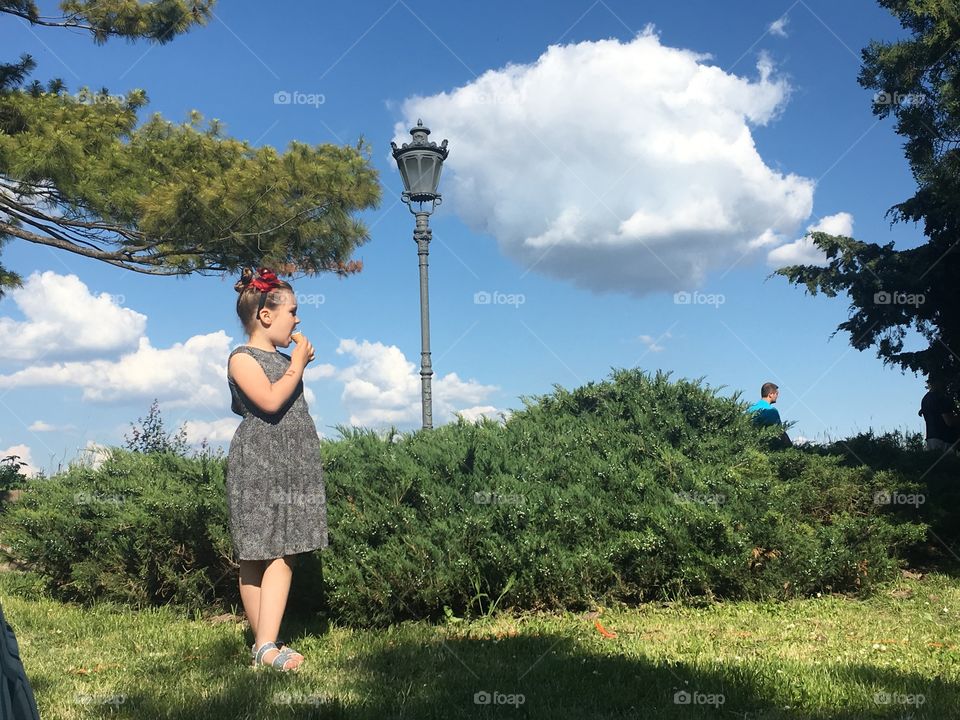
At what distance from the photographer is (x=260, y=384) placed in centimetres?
422

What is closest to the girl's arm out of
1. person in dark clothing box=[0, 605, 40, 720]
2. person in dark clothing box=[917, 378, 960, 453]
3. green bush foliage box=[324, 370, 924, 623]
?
green bush foliage box=[324, 370, 924, 623]

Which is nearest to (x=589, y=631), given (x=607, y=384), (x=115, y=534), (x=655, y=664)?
(x=655, y=664)

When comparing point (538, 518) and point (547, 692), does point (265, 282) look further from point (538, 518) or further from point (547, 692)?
point (547, 692)

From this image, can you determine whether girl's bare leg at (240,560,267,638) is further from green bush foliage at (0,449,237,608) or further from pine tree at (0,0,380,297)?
pine tree at (0,0,380,297)

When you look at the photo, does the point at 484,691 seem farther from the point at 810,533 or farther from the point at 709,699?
the point at 810,533

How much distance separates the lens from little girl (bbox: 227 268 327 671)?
4234 mm

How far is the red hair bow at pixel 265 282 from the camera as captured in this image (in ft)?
14.7

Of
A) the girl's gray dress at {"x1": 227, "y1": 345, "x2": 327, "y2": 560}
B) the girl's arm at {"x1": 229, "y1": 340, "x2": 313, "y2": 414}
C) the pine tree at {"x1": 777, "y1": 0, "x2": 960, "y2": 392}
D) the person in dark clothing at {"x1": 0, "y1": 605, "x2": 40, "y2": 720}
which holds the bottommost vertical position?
the person in dark clothing at {"x1": 0, "y1": 605, "x2": 40, "y2": 720}

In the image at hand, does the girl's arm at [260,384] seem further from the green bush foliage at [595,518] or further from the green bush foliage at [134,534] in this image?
the green bush foliage at [134,534]

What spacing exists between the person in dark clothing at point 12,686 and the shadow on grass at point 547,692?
2.20 metres

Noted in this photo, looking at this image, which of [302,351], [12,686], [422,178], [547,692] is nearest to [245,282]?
[302,351]

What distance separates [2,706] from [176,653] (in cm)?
395


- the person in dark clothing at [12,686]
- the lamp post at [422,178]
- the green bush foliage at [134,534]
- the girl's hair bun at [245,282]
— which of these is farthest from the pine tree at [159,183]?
the person in dark clothing at [12,686]

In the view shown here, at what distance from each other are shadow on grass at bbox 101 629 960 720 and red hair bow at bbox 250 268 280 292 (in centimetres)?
213
